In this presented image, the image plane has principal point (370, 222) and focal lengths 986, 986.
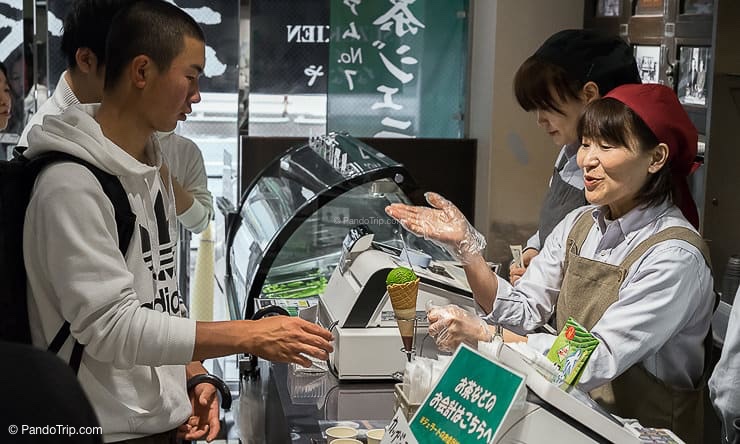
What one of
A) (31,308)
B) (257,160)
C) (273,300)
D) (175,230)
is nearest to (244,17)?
(257,160)

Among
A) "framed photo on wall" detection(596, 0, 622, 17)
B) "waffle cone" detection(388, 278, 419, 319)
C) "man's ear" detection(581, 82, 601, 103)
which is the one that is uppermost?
"framed photo on wall" detection(596, 0, 622, 17)

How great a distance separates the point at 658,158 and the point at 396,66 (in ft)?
13.3

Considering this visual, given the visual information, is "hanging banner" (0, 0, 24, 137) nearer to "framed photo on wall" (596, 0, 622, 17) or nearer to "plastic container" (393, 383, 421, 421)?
"framed photo on wall" (596, 0, 622, 17)

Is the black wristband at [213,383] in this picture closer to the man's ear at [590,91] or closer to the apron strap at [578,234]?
the apron strap at [578,234]

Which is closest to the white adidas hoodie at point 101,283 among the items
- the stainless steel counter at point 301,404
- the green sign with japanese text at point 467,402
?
the stainless steel counter at point 301,404

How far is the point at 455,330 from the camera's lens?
2.42 metres

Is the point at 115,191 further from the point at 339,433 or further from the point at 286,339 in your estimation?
the point at 339,433

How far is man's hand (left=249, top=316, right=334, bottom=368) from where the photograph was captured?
2.13 m

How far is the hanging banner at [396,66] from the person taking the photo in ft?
20.7

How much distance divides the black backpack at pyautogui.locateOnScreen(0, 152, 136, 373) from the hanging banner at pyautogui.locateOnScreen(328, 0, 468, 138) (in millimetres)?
4372

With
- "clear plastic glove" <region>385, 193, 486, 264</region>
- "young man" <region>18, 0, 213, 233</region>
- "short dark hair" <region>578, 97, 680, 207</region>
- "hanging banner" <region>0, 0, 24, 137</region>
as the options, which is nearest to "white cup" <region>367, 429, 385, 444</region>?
"clear plastic glove" <region>385, 193, 486, 264</region>

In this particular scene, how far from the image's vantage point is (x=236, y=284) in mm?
4488

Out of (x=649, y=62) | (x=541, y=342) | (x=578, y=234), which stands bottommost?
(x=541, y=342)

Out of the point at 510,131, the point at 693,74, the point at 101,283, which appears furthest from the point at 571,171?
the point at 101,283
